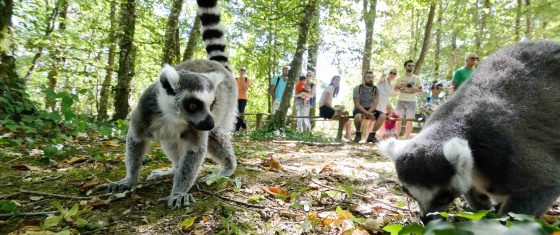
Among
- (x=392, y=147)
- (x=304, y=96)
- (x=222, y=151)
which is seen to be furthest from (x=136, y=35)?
(x=392, y=147)

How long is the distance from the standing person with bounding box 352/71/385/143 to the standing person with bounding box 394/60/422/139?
63 cm

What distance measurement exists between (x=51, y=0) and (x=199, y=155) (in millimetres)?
11519

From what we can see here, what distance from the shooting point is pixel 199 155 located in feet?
9.97

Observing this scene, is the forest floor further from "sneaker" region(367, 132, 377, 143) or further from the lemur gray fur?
"sneaker" region(367, 132, 377, 143)

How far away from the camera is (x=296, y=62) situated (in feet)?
30.9

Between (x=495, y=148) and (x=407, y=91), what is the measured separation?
→ 7.49 meters

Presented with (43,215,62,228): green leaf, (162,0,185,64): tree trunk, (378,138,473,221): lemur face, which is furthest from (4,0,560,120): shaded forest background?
(378,138,473,221): lemur face

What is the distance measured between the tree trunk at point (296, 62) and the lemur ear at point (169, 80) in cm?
656

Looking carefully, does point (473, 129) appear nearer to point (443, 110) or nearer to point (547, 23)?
point (443, 110)

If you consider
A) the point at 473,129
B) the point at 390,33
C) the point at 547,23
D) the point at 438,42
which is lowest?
the point at 473,129

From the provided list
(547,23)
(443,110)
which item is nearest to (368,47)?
(547,23)

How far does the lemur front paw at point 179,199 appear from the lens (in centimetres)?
260

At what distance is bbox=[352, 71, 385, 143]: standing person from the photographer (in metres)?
9.27

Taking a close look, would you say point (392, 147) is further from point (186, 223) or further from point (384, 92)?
point (384, 92)
